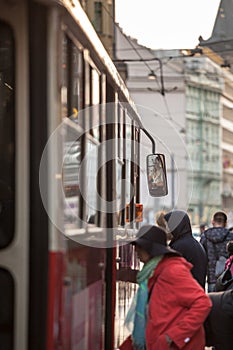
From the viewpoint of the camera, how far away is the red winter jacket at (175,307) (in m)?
5.64

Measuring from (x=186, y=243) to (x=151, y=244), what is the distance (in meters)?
2.36

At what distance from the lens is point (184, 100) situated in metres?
88.1

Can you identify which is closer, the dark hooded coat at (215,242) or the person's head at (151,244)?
the person's head at (151,244)

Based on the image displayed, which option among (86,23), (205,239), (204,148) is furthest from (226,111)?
(86,23)

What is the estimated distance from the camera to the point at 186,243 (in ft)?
27.1

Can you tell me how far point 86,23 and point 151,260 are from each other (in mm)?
1562

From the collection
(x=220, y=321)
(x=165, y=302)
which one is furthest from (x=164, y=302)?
(x=220, y=321)

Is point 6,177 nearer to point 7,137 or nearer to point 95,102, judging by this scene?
point 7,137

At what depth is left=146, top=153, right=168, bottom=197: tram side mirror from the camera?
28.8 feet

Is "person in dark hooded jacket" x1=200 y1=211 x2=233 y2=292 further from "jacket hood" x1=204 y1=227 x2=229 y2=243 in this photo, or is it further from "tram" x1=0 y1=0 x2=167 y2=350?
"tram" x1=0 y1=0 x2=167 y2=350

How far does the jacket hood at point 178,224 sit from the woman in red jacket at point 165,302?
218 centimetres

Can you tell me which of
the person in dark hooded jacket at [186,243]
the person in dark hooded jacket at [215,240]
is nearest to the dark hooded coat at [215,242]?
the person in dark hooded jacket at [215,240]

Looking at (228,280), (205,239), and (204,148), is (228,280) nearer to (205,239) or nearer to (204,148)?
(205,239)

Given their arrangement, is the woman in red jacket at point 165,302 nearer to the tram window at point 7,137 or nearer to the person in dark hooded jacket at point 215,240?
the tram window at point 7,137
